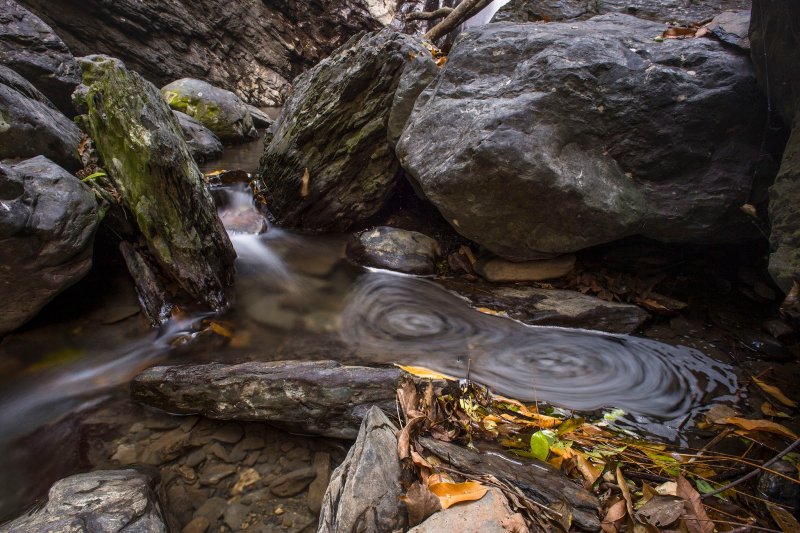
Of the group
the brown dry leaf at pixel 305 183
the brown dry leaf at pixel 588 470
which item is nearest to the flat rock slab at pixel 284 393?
the brown dry leaf at pixel 588 470

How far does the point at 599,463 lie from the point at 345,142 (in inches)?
203

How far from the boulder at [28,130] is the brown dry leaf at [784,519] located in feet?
21.6

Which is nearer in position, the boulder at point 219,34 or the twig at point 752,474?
the twig at point 752,474

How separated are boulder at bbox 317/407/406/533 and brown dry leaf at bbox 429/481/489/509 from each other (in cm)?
19

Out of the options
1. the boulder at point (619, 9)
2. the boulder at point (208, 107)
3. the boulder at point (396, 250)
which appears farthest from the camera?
the boulder at point (208, 107)

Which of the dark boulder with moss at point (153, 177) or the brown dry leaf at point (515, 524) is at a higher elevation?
the dark boulder with moss at point (153, 177)

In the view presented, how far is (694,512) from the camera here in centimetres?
178

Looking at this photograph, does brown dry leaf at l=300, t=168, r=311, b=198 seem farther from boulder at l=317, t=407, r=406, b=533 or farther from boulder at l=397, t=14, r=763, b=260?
boulder at l=317, t=407, r=406, b=533

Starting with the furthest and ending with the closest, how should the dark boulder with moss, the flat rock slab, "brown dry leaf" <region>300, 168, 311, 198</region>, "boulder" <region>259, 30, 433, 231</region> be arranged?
1. "brown dry leaf" <region>300, 168, 311, 198</region>
2. "boulder" <region>259, 30, 433, 231</region>
3. the dark boulder with moss
4. the flat rock slab

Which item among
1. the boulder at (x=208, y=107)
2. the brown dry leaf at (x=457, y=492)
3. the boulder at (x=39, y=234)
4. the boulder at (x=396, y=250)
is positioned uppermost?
the boulder at (x=208, y=107)

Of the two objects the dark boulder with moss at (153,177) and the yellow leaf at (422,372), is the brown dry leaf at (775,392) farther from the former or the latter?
the dark boulder with moss at (153,177)

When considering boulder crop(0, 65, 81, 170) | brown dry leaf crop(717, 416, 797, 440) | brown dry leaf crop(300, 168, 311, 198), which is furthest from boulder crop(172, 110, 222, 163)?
brown dry leaf crop(717, 416, 797, 440)

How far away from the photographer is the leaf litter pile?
179 centimetres

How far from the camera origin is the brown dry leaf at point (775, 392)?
2.99m
